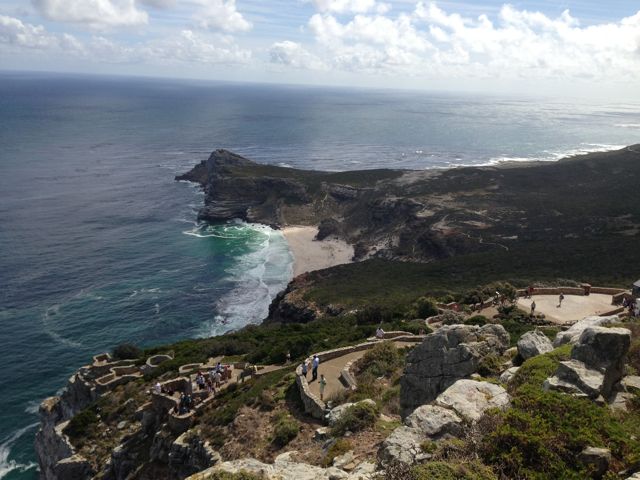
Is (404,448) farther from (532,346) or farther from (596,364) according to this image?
(532,346)

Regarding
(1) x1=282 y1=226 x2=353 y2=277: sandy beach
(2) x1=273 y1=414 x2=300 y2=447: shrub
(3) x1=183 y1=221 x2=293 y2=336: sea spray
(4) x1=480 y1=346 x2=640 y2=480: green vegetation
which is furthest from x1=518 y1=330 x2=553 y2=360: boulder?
(1) x1=282 y1=226 x2=353 y2=277: sandy beach

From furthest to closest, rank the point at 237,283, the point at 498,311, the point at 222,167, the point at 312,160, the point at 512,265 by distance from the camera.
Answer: the point at 312,160
the point at 222,167
the point at 237,283
the point at 512,265
the point at 498,311

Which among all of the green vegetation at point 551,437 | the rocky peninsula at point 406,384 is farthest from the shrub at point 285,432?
the green vegetation at point 551,437

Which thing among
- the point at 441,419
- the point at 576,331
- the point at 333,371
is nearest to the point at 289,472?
the point at 441,419

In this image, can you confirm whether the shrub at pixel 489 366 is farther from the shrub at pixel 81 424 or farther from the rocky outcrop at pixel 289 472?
the shrub at pixel 81 424

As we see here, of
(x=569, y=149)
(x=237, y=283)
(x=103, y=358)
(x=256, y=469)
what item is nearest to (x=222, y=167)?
(x=237, y=283)

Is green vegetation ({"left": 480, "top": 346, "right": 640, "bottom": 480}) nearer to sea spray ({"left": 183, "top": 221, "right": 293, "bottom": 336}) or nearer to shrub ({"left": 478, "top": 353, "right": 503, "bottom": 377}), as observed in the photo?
shrub ({"left": 478, "top": 353, "right": 503, "bottom": 377})

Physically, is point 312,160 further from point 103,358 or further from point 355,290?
point 103,358
